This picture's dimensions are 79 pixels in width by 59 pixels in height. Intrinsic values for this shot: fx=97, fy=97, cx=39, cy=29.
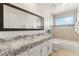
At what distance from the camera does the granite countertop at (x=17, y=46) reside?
1.17 m

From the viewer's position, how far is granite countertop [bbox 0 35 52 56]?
117cm

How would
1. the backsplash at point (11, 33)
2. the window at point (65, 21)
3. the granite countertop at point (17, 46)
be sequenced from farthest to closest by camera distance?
1. the window at point (65, 21)
2. the backsplash at point (11, 33)
3. the granite countertop at point (17, 46)

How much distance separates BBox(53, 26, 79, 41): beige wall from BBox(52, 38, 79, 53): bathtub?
0.06 meters

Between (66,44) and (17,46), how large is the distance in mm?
695

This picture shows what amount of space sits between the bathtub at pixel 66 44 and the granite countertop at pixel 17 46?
4.6 inches

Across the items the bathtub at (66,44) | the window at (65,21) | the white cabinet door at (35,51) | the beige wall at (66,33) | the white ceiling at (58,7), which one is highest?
the white ceiling at (58,7)

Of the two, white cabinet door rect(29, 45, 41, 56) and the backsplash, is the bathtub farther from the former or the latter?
the backsplash

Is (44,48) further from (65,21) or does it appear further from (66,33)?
(65,21)

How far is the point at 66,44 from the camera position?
1.41 m

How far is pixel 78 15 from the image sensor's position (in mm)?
1366

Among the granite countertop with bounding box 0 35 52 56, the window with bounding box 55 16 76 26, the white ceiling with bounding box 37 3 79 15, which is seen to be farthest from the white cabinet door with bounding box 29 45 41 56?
the white ceiling with bounding box 37 3 79 15

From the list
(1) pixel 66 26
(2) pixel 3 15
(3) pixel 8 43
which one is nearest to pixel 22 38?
(3) pixel 8 43

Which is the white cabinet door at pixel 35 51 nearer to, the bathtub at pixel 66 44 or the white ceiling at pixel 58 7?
the bathtub at pixel 66 44

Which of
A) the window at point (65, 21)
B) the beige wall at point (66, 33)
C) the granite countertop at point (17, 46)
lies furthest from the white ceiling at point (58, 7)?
the granite countertop at point (17, 46)
